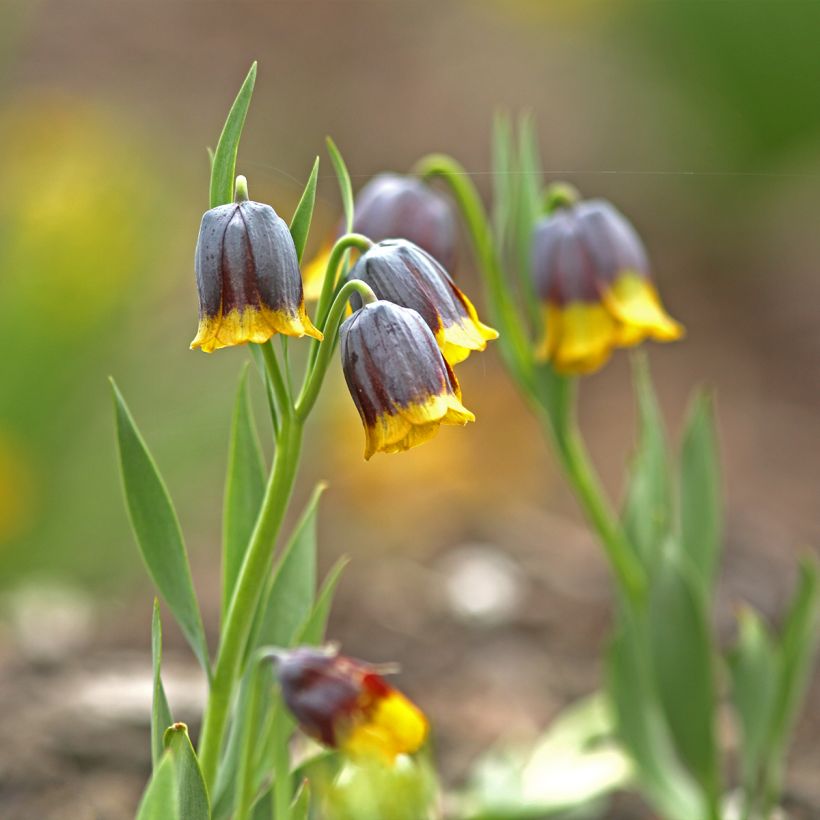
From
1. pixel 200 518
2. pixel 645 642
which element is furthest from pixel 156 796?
pixel 200 518

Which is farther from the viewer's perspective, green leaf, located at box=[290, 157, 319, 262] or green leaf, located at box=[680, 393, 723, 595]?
green leaf, located at box=[680, 393, 723, 595]

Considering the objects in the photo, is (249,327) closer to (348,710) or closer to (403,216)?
(348,710)

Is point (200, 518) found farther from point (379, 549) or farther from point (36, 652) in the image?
point (36, 652)

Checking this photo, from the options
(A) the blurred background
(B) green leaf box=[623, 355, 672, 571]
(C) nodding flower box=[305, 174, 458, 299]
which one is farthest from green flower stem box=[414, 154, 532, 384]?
(A) the blurred background

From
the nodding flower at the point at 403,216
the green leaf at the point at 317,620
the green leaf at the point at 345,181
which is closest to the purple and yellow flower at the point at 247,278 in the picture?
the green leaf at the point at 345,181

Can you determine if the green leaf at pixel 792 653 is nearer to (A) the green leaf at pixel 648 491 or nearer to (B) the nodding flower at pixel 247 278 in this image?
(A) the green leaf at pixel 648 491

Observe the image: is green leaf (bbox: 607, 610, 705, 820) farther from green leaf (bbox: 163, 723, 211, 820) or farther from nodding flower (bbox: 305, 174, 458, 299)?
green leaf (bbox: 163, 723, 211, 820)
